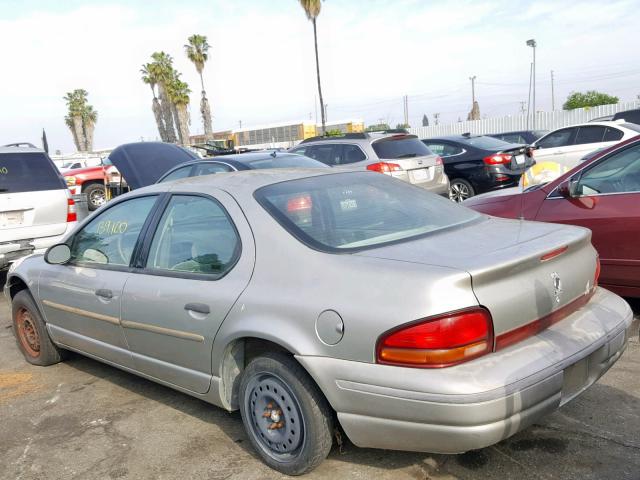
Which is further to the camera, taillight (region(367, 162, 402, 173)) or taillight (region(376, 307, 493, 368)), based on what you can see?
taillight (region(367, 162, 402, 173))

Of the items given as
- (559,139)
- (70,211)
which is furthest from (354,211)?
(559,139)

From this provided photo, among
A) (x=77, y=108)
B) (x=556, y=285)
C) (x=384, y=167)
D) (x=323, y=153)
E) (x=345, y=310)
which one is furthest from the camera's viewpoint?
(x=77, y=108)

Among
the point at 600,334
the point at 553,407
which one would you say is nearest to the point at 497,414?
the point at 553,407

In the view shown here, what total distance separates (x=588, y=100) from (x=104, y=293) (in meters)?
46.2

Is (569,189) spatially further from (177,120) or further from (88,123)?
(88,123)

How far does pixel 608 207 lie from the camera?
4824 millimetres

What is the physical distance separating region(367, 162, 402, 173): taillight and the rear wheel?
9.12 metres

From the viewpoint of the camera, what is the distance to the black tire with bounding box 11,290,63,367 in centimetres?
473

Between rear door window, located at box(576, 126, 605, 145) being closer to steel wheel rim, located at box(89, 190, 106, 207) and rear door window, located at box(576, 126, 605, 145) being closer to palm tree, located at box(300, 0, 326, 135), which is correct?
steel wheel rim, located at box(89, 190, 106, 207)

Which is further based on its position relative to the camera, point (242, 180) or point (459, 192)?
point (459, 192)

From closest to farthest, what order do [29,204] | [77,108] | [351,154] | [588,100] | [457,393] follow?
[457,393] < [29,204] < [351,154] < [588,100] < [77,108]

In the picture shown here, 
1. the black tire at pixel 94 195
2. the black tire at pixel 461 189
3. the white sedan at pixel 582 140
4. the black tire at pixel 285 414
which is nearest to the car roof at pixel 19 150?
the black tire at pixel 285 414

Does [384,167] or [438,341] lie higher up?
[438,341]

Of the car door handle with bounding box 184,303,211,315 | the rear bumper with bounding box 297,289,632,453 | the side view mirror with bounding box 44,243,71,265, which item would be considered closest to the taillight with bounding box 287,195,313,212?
the car door handle with bounding box 184,303,211,315
